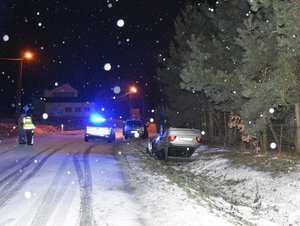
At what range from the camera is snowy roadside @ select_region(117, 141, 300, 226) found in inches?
351

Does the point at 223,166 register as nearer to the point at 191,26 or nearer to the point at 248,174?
the point at 248,174

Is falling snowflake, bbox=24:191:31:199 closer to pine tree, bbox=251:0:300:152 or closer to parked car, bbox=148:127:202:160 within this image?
pine tree, bbox=251:0:300:152

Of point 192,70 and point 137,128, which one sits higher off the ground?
point 192,70

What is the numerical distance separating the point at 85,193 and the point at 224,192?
14.3ft

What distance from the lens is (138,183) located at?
12.2 m

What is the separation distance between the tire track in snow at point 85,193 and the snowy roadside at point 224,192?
3.81 ft

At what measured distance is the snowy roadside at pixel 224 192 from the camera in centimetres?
891

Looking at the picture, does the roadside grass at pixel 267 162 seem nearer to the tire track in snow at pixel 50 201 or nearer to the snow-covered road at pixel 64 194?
the snow-covered road at pixel 64 194

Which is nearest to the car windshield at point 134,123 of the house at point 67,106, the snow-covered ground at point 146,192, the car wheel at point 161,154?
the car wheel at point 161,154

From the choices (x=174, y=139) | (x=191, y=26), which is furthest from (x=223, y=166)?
(x=191, y=26)

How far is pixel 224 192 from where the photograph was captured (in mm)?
12812

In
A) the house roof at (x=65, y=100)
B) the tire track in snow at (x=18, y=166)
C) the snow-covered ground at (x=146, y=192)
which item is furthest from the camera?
the house roof at (x=65, y=100)

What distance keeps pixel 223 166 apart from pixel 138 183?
492 cm

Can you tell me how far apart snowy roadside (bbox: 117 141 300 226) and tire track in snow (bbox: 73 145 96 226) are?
3.81 ft
